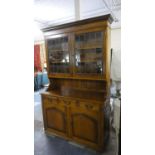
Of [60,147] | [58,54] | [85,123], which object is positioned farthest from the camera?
[58,54]

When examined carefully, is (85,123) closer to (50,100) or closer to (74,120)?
(74,120)

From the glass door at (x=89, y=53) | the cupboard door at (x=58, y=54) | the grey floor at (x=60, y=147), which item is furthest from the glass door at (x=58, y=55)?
the grey floor at (x=60, y=147)

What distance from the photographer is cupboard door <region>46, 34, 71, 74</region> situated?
247cm

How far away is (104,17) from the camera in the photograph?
194cm

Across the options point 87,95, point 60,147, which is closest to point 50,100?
point 87,95

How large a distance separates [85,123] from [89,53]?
3.90ft

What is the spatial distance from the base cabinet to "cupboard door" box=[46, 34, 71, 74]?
58 centimetres

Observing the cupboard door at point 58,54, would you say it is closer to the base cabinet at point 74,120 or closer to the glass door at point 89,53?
the glass door at point 89,53

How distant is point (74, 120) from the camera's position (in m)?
2.26

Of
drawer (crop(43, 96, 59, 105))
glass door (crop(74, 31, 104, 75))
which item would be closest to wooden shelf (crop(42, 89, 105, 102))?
drawer (crop(43, 96, 59, 105))

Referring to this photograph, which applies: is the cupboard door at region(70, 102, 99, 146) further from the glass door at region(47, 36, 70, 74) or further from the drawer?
the glass door at region(47, 36, 70, 74)

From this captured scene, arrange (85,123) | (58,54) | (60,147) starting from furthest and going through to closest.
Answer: (58,54), (60,147), (85,123)
